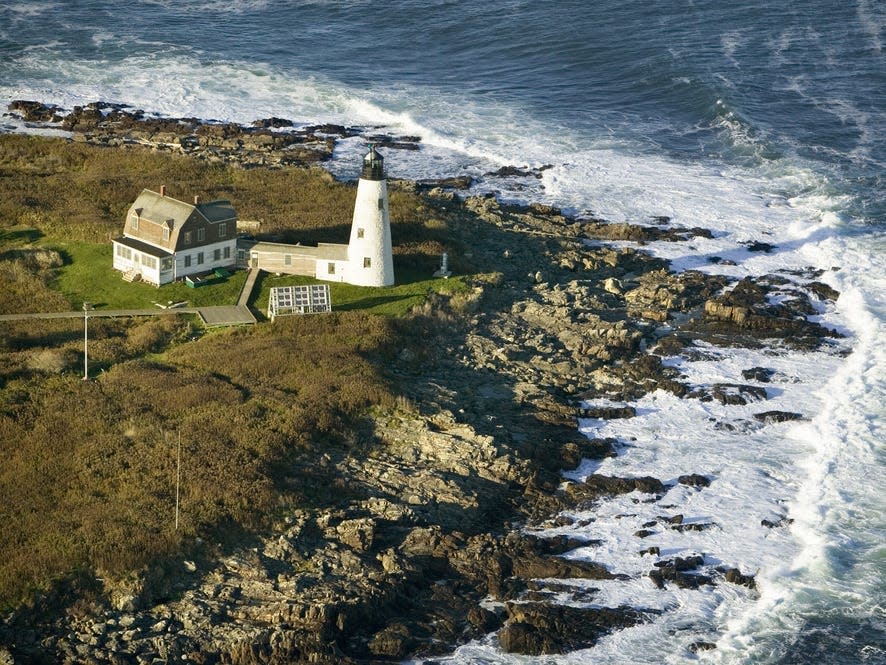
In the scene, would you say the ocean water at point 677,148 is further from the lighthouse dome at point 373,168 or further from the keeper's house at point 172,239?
the keeper's house at point 172,239

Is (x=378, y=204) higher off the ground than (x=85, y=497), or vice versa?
(x=378, y=204)

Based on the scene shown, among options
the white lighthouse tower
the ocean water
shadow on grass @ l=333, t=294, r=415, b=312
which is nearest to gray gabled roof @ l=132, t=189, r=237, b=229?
the white lighthouse tower

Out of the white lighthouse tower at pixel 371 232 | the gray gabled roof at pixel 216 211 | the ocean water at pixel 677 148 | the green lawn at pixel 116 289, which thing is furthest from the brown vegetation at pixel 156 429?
the ocean water at pixel 677 148

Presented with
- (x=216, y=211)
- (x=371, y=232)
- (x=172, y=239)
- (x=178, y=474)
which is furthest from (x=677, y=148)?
(x=178, y=474)

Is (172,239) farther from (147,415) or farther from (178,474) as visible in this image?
(178,474)

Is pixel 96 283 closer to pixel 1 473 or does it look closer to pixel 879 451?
pixel 1 473

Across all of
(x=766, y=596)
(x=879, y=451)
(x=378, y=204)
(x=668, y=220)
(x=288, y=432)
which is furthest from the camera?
(x=668, y=220)

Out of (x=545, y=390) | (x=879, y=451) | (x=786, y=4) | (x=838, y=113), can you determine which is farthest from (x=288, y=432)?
(x=786, y=4)
